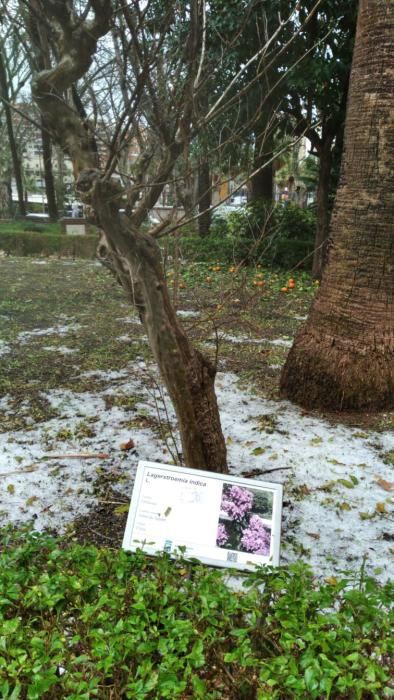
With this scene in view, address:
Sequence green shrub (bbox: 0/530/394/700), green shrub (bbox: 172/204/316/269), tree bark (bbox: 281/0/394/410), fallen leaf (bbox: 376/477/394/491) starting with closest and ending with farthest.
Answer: green shrub (bbox: 0/530/394/700) → fallen leaf (bbox: 376/477/394/491) → tree bark (bbox: 281/0/394/410) → green shrub (bbox: 172/204/316/269)

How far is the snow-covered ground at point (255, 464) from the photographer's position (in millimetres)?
2600

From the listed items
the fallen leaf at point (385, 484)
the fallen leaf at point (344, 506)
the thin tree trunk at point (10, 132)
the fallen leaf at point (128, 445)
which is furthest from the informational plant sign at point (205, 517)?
the thin tree trunk at point (10, 132)

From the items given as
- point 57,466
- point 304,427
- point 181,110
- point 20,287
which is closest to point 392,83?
point 181,110

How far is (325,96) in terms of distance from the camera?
8.20 meters

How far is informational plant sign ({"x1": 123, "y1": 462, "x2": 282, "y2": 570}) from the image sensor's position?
205 cm

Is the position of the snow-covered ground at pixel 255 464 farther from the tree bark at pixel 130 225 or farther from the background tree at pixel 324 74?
the background tree at pixel 324 74

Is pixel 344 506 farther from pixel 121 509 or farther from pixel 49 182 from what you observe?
pixel 49 182

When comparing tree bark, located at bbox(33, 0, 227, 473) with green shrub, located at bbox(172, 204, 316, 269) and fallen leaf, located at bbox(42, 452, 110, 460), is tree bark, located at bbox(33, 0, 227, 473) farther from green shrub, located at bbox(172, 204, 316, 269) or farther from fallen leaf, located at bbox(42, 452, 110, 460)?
green shrub, located at bbox(172, 204, 316, 269)

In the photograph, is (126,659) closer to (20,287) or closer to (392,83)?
Answer: (392,83)

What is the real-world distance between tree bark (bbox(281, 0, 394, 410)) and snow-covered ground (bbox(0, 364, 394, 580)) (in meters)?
0.36

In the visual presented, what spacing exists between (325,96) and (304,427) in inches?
253

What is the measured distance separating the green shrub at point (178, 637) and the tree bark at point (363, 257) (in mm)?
2286

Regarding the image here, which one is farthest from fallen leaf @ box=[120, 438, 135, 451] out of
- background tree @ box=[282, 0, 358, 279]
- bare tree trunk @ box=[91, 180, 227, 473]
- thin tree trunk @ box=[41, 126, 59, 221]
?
thin tree trunk @ box=[41, 126, 59, 221]

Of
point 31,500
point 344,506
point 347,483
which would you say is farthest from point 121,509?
point 347,483
